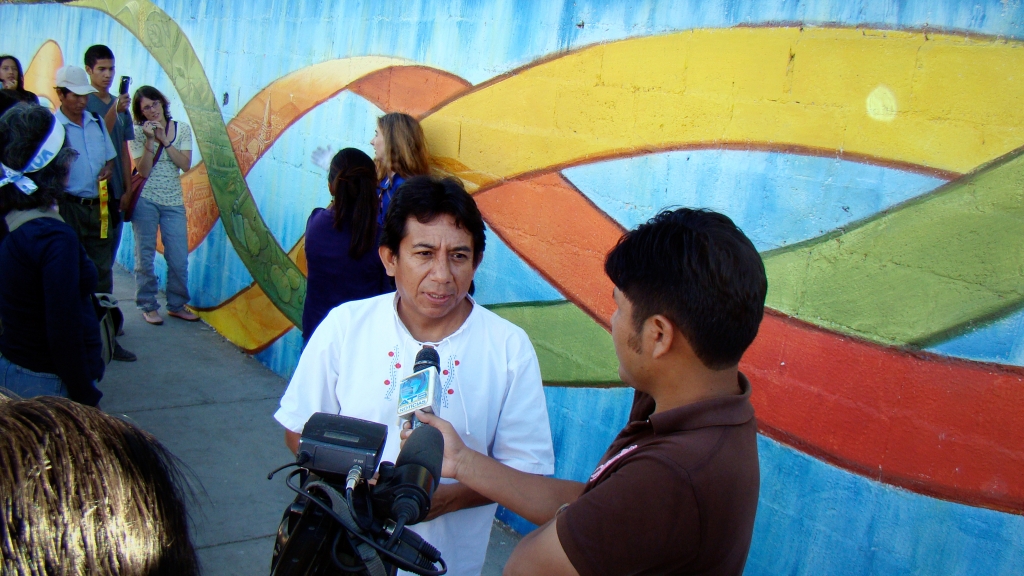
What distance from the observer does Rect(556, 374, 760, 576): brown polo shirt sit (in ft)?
4.51

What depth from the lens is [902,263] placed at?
2541mm

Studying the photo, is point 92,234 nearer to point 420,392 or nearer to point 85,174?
point 85,174

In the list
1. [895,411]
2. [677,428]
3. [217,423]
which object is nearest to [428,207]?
[677,428]

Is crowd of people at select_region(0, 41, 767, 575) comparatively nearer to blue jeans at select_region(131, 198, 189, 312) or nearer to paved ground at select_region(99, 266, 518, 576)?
paved ground at select_region(99, 266, 518, 576)

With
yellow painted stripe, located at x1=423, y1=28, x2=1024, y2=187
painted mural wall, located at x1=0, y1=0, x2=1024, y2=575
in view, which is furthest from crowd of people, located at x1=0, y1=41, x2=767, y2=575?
yellow painted stripe, located at x1=423, y1=28, x2=1024, y2=187

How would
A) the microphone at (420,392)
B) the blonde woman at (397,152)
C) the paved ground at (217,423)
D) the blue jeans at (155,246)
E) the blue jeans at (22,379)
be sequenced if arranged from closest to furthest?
the microphone at (420,392), the blue jeans at (22,379), the paved ground at (217,423), the blonde woman at (397,152), the blue jeans at (155,246)

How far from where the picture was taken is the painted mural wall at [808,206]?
2367 mm

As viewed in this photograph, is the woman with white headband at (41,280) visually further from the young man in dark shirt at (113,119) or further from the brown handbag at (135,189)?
the brown handbag at (135,189)

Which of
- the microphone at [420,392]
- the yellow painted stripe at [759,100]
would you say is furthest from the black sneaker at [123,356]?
the microphone at [420,392]

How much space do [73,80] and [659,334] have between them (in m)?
5.83

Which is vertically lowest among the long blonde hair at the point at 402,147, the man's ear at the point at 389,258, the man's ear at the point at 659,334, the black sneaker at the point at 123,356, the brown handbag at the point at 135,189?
the black sneaker at the point at 123,356

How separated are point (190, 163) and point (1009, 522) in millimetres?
6649

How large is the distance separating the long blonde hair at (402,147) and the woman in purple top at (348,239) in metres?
0.28

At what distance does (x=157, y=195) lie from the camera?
680 cm
